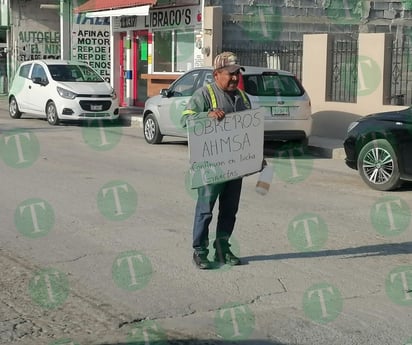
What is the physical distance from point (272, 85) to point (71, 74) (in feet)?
27.8

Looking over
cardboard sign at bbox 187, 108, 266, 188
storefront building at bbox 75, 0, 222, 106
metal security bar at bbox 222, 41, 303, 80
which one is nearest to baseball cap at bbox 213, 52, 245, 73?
cardboard sign at bbox 187, 108, 266, 188

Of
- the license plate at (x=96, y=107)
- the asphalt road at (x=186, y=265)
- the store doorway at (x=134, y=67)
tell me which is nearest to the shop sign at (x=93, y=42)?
the store doorway at (x=134, y=67)

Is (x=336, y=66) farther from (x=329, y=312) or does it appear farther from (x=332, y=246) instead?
(x=329, y=312)

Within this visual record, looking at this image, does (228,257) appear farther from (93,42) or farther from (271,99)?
(93,42)

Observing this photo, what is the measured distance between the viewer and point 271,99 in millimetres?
14617

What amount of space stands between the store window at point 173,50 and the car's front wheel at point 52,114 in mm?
4572

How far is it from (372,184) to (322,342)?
256 inches

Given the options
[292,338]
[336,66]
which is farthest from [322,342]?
[336,66]

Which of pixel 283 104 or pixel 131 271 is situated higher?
pixel 283 104

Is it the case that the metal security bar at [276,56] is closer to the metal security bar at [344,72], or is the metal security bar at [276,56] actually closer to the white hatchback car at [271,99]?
the metal security bar at [344,72]

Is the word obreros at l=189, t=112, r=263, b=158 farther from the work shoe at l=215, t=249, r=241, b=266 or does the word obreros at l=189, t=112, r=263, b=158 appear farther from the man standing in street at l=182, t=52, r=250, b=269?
the work shoe at l=215, t=249, r=241, b=266

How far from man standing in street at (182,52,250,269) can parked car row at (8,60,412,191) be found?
4.64 m

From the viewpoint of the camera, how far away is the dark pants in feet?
21.7

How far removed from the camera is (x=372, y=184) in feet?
37.1
